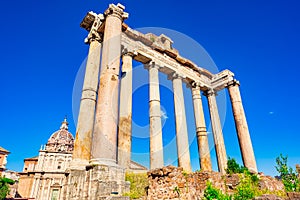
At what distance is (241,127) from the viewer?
16.1 meters

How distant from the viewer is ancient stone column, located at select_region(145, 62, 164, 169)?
11.7 meters

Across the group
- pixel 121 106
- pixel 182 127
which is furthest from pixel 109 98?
pixel 182 127

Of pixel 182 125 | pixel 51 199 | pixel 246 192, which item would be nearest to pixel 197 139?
pixel 182 125

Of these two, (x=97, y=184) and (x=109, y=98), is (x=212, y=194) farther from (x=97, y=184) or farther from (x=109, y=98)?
(x=109, y=98)

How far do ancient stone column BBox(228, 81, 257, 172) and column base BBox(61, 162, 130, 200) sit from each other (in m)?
10.4

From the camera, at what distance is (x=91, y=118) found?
1042cm

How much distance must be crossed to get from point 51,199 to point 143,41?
47055mm

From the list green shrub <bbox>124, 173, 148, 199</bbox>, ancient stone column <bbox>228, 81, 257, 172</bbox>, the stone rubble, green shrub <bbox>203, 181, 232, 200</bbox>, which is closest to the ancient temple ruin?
ancient stone column <bbox>228, 81, 257, 172</bbox>

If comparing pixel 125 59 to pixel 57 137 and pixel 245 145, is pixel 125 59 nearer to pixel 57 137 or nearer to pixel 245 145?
pixel 245 145

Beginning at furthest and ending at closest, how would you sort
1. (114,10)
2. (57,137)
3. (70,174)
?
(57,137) < (114,10) < (70,174)

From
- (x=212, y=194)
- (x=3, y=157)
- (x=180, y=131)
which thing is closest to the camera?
(x=212, y=194)

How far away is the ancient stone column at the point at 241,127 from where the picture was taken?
14673 millimetres

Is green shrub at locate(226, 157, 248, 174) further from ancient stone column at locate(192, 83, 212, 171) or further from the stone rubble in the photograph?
the stone rubble

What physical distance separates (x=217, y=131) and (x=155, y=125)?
746 centimetres
